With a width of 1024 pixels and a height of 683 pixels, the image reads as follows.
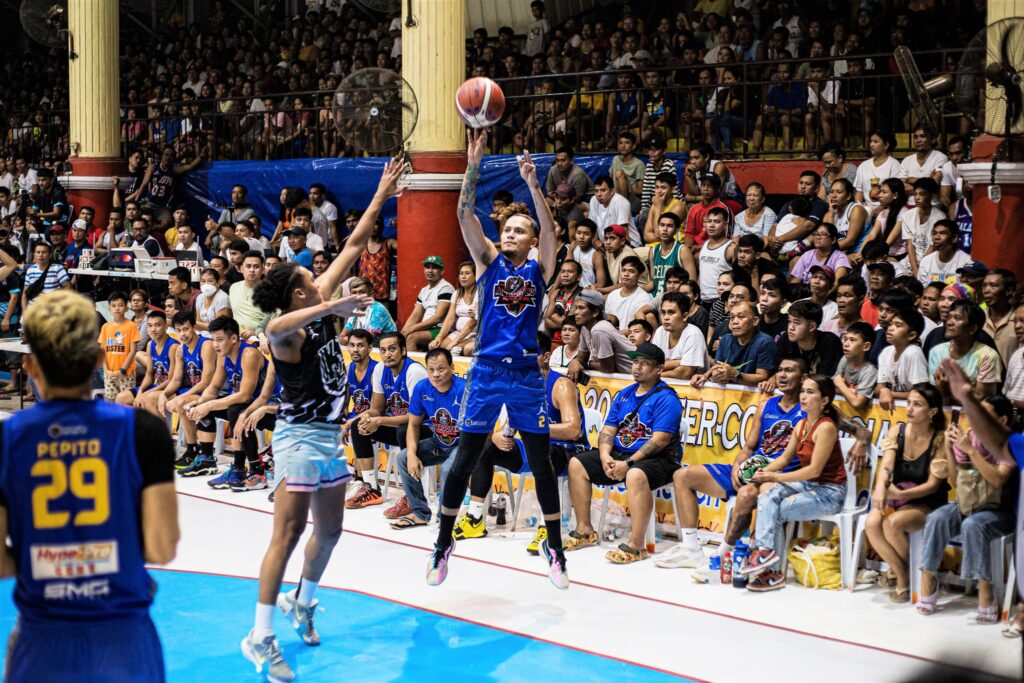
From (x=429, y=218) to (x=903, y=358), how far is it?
6.25m

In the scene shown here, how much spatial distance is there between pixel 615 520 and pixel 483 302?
2804 millimetres

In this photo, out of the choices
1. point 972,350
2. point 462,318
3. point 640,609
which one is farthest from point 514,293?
point 462,318

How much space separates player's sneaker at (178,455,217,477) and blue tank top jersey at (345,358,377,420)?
172 centimetres

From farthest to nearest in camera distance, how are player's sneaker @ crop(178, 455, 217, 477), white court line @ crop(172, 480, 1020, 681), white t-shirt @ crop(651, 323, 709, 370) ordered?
player's sneaker @ crop(178, 455, 217, 477) < white t-shirt @ crop(651, 323, 709, 370) < white court line @ crop(172, 480, 1020, 681)

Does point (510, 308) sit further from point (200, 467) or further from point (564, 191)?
point (564, 191)

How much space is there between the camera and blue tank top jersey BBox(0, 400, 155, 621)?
11.2ft

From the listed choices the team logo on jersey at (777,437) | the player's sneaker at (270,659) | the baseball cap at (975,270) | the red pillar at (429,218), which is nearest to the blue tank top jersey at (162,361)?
the red pillar at (429,218)

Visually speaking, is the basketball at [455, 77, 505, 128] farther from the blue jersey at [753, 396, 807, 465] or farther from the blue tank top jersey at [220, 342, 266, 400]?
the blue tank top jersey at [220, 342, 266, 400]

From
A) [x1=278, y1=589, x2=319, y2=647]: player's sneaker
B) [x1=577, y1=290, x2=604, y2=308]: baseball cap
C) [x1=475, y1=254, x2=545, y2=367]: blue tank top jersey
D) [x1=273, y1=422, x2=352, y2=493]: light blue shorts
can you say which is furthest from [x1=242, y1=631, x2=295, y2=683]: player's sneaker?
[x1=577, y1=290, x2=604, y2=308]: baseball cap

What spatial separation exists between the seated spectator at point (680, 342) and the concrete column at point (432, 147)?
4.14 metres

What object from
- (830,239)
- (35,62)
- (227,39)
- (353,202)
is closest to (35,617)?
(830,239)

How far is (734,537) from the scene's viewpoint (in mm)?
8078

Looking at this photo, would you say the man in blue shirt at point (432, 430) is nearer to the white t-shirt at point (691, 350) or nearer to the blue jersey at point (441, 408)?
the blue jersey at point (441, 408)

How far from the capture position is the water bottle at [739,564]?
7.89m
